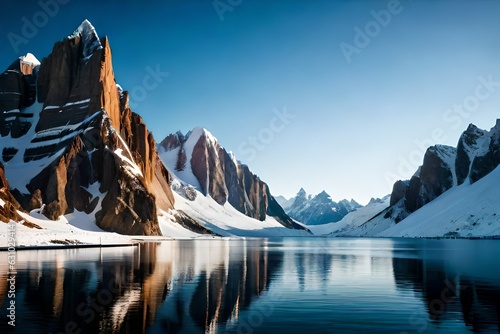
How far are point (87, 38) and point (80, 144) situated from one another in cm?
5978

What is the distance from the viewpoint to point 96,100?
165750mm

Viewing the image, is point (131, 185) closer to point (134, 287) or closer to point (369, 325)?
point (134, 287)

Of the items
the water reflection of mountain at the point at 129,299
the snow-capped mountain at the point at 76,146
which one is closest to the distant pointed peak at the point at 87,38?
the snow-capped mountain at the point at 76,146

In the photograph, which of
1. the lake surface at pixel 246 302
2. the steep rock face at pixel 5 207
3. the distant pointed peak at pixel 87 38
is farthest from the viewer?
the distant pointed peak at pixel 87 38

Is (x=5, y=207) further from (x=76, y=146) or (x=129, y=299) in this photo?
(x=129, y=299)

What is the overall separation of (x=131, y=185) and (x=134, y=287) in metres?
125

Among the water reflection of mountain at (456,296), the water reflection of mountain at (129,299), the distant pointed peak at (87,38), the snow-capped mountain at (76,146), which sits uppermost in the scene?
the distant pointed peak at (87,38)

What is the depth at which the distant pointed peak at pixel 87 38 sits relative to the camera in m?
182

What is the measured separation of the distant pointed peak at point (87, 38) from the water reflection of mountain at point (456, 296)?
169813 millimetres

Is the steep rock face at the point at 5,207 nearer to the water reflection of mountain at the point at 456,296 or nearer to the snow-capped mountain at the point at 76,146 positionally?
the snow-capped mountain at the point at 76,146

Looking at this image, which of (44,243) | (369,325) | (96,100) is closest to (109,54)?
(96,100)

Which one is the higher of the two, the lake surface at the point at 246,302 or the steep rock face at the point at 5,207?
the steep rock face at the point at 5,207

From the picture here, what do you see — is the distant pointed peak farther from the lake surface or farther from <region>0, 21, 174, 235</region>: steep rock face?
the lake surface

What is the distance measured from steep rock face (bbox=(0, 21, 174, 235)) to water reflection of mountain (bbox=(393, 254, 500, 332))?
4520 inches
